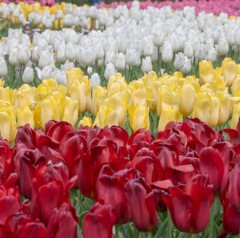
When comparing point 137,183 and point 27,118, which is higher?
point 137,183

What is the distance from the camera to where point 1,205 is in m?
1.85

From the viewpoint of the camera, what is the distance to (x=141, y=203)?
1.95 metres

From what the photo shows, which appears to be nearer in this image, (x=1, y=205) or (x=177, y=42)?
(x=1, y=205)

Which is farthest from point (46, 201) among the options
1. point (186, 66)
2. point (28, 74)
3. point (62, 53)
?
point (62, 53)

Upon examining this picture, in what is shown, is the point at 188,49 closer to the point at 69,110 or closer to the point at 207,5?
the point at 69,110

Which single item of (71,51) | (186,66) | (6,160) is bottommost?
(186,66)

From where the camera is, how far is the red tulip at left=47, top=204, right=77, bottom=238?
5.70 feet

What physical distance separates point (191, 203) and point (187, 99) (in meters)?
1.68

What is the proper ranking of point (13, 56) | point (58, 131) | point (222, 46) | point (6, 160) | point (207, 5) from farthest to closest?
point (207, 5) < point (222, 46) < point (13, 56) < point (58, 131) < point (6, 160)

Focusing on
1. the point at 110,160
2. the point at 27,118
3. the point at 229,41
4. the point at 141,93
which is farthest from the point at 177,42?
the point at 110,160

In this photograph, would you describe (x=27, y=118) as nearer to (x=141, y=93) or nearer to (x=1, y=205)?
(x=141, y=93)

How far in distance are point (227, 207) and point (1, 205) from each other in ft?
2.25

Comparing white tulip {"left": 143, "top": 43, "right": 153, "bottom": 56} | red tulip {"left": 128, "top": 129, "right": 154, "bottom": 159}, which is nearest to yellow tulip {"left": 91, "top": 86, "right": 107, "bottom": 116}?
red tulip {"left": 128, "top": 129, "right": 154, "bottom": 159}

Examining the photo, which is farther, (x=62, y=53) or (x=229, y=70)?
(x=62, y=53)
